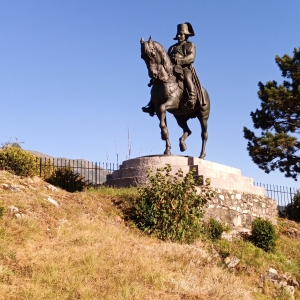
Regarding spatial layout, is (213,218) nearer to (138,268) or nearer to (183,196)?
(183,196)

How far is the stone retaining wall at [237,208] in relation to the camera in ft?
37.5

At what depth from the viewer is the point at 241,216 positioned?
12.1 m

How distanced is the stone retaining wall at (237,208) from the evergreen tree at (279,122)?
699 centimetres

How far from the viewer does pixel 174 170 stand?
38.0 feet

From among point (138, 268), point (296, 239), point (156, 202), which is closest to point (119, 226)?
point (156, 202)

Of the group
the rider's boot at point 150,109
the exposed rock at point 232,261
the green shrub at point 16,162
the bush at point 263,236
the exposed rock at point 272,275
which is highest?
the rider's boot at point 150,109

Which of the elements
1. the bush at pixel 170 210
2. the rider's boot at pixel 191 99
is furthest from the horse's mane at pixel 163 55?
the bush at pixel 170 210

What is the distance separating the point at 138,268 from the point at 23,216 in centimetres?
259

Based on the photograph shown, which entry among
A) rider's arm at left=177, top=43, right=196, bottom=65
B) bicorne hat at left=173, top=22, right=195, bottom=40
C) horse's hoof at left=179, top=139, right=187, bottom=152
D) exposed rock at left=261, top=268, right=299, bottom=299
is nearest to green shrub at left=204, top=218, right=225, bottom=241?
exposed rock at left=261, top=268, right=299, bottom=299

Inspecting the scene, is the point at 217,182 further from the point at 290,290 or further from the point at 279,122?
the point at 279,122

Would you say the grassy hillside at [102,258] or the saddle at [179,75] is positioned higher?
the saddle at [179,75]

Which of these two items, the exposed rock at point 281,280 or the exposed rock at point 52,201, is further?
the exposed rock at point 52,201

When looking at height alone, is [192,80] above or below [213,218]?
above

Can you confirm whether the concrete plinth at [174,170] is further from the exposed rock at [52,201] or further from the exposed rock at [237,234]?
the exposed rock at [52,201]
